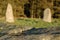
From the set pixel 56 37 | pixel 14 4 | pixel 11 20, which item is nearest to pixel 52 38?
pixel 56 37

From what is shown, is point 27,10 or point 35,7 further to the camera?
point 27,10

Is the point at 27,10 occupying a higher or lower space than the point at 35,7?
lower

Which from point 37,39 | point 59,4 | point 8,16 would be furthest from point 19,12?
point 37,39

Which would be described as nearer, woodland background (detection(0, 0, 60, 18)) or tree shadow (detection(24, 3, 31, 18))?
woodland background (detection(0, 0, 60, 18))

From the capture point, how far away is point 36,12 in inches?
1794

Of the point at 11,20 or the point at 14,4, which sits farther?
the point at 14,4

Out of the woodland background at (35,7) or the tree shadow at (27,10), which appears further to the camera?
the tree shadow at (27,10)

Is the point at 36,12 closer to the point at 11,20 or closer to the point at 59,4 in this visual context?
the point at 59,4

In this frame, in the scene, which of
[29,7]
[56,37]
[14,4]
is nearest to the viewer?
[56,37]

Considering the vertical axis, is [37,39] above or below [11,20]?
above

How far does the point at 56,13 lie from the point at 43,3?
10.8ft

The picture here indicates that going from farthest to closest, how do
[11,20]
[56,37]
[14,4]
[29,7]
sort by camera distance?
[29,7]
[14,4]
[11,20]
[56,37]

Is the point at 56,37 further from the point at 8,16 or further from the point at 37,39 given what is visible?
the point at 8,16

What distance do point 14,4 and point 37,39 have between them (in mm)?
38066
